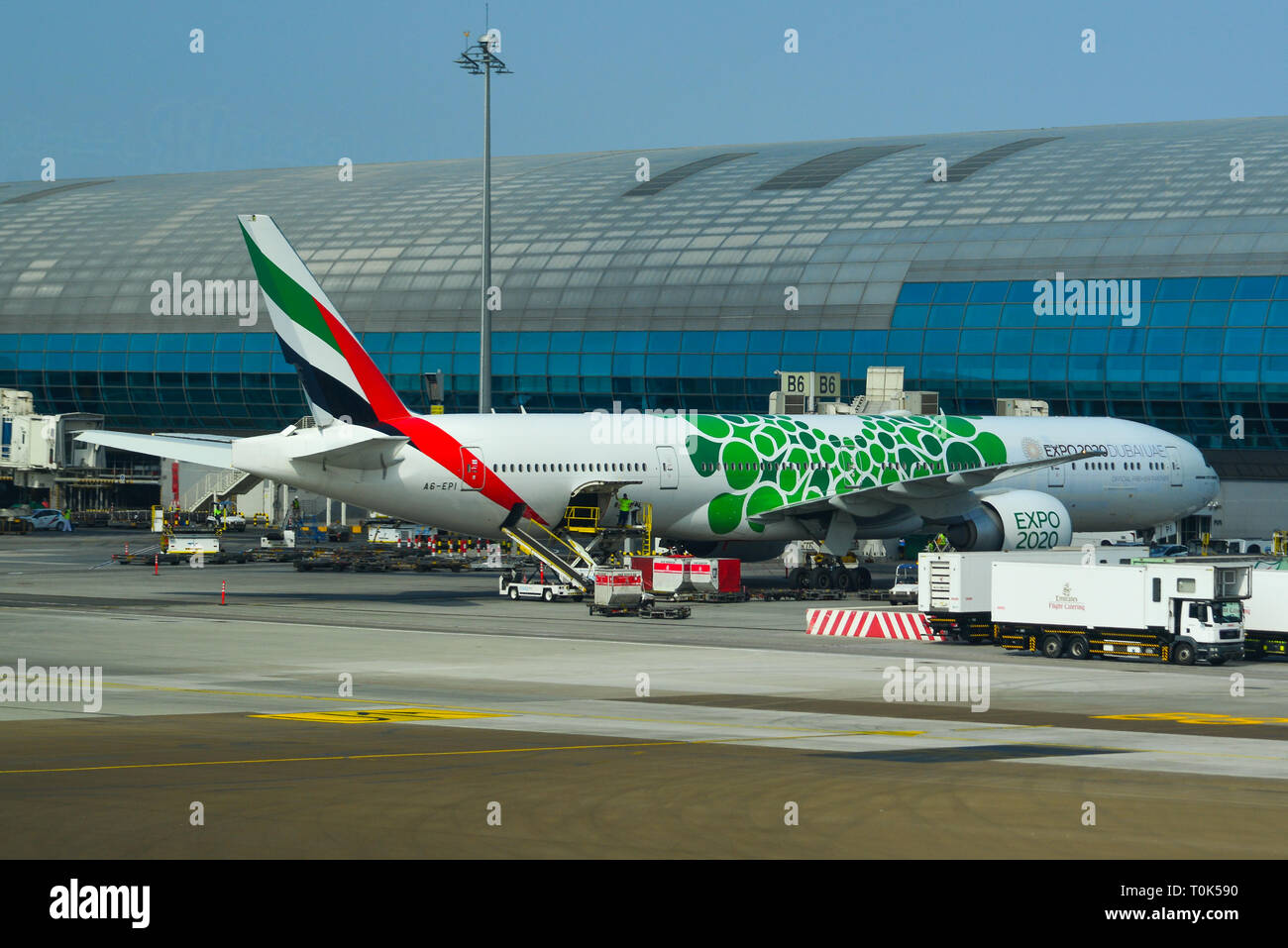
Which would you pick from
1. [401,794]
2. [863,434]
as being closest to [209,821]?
[401,794]

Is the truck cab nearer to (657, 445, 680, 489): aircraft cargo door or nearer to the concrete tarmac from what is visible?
the concrete tarmac

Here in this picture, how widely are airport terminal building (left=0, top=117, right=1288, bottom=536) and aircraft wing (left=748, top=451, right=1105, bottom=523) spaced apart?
29.1 m

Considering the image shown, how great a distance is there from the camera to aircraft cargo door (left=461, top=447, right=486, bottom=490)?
45688 mm

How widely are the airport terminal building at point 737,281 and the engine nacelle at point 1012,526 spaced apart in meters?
27.0

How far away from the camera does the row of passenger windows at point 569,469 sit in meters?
46.6

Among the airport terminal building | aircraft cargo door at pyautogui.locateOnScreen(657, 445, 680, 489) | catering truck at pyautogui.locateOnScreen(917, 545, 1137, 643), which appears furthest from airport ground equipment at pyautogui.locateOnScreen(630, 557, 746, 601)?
the airport terminal building

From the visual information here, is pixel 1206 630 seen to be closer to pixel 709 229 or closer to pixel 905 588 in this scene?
pixel 905 588

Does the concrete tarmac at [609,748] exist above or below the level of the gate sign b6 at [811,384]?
below

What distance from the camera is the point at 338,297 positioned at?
319 feet

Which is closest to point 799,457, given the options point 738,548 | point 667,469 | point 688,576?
point 738,548

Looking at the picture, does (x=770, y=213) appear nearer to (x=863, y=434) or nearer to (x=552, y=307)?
(x=552, y=307)

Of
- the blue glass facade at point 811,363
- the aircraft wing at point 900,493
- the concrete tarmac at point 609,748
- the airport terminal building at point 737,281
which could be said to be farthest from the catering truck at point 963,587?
the airport terminal building at point 737,281

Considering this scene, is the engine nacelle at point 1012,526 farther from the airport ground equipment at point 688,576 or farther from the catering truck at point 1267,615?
the catering truck at point 1267,615

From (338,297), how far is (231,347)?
7.24m
